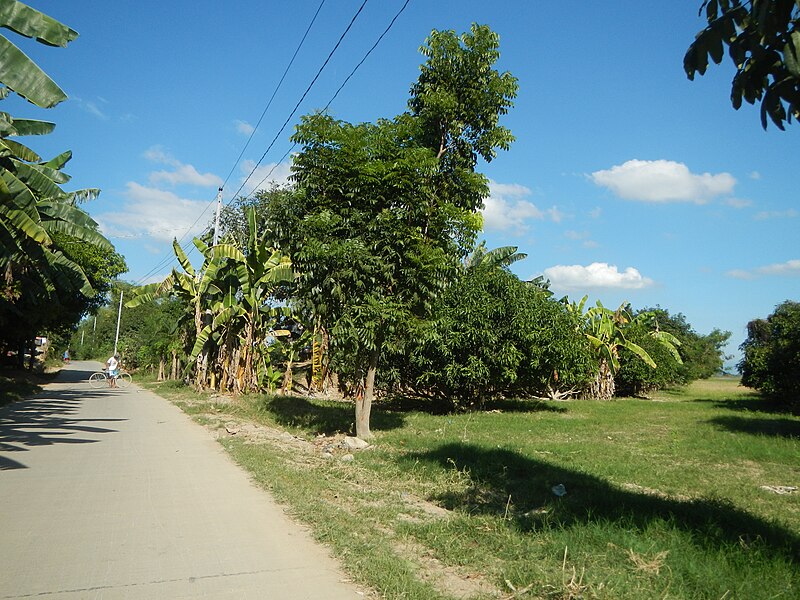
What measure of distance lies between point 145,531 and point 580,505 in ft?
15.9

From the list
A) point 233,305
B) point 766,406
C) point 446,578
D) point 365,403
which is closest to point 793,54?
point 446,578

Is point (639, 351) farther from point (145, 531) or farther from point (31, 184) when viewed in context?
point (145, 531)

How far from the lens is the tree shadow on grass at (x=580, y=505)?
18.5ft

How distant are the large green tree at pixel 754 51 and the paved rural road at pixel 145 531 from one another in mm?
4266

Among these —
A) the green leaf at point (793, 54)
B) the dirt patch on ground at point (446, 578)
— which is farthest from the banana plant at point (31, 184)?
the green leaf at point (793, 54)

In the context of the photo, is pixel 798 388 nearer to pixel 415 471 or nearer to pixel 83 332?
pixel 415 471

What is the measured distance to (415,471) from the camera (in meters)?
9.10

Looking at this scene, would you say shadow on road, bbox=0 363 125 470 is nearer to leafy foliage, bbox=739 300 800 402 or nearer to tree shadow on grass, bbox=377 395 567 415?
tree shadow on grass, bbox=377 395 567 415

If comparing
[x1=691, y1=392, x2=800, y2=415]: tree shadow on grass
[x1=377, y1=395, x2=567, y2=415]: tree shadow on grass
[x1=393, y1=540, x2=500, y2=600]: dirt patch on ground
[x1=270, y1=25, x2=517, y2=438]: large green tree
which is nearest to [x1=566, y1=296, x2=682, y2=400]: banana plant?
[x1=691, y1=392, x2=800, y2=415]: tree shadow on grass

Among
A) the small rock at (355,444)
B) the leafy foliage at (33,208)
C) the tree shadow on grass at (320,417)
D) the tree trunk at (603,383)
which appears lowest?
the small rock at (355,444)

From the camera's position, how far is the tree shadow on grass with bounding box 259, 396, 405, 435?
14398 millimetres

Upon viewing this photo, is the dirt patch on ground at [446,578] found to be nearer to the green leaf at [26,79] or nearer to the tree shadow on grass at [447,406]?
the green leaf at [26,79]

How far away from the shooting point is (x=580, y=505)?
6969 mm

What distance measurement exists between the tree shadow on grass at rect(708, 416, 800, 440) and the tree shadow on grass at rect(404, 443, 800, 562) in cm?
834
